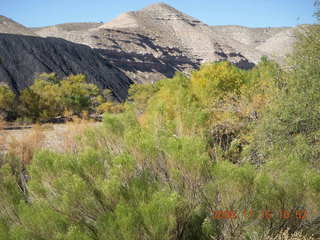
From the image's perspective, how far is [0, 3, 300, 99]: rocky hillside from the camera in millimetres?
48188

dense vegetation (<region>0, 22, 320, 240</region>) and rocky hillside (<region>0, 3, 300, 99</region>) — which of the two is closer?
dense vegetation (<region>0, 22, 320, 240</region>)

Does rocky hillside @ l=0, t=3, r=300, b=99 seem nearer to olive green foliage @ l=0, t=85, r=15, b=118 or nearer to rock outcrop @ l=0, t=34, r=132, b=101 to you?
rock outcrop @ l=0, t=34, r=132, b=101

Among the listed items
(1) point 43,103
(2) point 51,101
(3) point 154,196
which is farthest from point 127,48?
(3) point 154,196

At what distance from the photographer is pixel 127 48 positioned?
3073 inches

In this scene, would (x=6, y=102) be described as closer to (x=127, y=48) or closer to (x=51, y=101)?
(x=51, y=101)

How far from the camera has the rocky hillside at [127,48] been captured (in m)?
48.2

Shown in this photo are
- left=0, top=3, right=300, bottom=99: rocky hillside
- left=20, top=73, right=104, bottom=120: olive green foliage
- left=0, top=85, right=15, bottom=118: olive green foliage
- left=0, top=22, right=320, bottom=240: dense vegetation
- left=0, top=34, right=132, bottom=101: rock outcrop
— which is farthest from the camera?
left=0, top=3, right=300, bottom=99: rocky hillside

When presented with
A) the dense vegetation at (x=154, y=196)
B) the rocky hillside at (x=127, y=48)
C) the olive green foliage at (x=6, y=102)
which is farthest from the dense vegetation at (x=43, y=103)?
the dense vegetation at (x=154, y=196)

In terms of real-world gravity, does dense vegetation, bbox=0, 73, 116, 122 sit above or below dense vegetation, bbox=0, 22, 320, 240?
→ below

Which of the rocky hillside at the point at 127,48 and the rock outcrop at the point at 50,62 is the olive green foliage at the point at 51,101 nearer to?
the rock outcrop at the point at 50,62

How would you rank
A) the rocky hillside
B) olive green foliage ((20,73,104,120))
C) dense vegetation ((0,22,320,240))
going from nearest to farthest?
dense vegetation ((0,22,320,240)), olive green foliage ((20,73,104,120)), the rocky hillside

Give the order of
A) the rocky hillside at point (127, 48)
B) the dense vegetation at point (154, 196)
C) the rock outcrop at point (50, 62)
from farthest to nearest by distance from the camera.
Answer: the rocky hillside at point (127, 48), the rock outcrop at point (50, 62), the dense vegetation at point (154, 196)

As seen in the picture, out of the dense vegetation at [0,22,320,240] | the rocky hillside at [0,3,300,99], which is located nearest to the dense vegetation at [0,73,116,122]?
the rocky hillside at [0,3,300,99]

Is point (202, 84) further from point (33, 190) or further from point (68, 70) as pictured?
point (68, 70)
